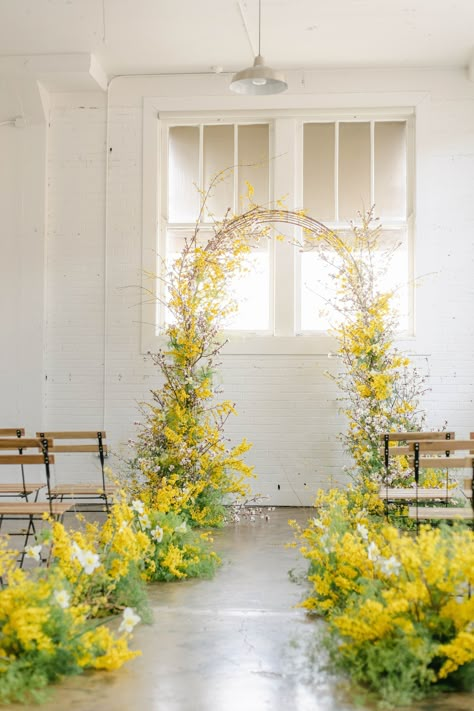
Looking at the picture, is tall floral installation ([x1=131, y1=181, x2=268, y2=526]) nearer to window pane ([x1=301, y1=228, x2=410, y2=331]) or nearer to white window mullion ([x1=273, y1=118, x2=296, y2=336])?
white window mullion ([x1=273, y1=118, x2=296, y2=336])

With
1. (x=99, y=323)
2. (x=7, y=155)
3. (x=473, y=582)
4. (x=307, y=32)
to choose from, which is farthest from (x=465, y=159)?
(x=473, y=582)

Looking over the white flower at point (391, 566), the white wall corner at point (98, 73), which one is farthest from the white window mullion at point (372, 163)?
the white flower at point (391, 566)

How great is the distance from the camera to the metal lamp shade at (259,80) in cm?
646

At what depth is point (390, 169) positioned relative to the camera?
9.15 metres

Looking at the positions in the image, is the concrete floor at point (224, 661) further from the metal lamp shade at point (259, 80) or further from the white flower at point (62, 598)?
the metal lamp shade at point (259, 80)

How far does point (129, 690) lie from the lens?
11.9 feet

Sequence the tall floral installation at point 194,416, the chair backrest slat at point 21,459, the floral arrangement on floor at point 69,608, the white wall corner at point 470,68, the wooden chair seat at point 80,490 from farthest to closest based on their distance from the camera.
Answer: the white wall corner at point 470,68
the tall floral installation at point 194,416
the wooden chair seat at point 80,490
the chair backrest slat at point 21,459
the floral arrangement on floor at point 69,608

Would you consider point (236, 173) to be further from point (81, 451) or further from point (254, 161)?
point (81, 451)

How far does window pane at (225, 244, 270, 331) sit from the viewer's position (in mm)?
9172

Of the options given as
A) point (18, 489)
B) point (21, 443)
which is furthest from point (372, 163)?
point (21, 443)

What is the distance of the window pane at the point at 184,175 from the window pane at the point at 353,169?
146 cm

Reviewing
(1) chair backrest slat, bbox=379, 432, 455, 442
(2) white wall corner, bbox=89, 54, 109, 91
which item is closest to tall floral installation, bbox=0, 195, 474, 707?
(1) chair backrest slat, bbox=379, 432, 455, 442

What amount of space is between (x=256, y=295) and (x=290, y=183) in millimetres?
1155

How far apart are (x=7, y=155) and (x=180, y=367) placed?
3.06 meters
